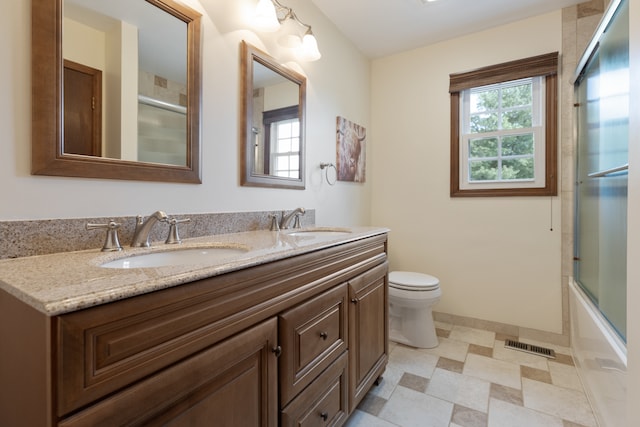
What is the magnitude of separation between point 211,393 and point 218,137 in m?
1.08

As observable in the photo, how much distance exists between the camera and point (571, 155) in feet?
6.97

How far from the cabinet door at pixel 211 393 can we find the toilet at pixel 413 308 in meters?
1.40

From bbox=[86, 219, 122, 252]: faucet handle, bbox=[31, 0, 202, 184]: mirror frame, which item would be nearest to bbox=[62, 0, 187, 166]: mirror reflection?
bbox=[31, 0, 202, 184]: mirror frame

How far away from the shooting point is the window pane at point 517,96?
2.30m

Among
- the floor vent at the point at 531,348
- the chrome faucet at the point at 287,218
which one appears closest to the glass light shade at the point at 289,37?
the chrome faucet at the point at 287,218

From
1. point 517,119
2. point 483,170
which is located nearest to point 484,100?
point 517,119

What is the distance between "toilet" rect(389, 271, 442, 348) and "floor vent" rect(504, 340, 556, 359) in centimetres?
52

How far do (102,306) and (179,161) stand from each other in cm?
85

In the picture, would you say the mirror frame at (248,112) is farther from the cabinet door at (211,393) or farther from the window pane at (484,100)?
the window pane at (484,100)

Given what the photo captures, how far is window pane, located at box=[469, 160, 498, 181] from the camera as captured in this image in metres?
2.43

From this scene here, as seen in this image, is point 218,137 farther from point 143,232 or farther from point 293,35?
point 293,35

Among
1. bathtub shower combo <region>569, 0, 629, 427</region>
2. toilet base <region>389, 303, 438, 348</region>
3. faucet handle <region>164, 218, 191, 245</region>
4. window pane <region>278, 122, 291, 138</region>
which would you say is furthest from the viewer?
toilet base <region>389, 303, 438, 348</region>

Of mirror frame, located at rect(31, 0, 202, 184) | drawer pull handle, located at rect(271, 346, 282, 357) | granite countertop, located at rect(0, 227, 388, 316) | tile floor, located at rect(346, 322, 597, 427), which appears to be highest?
mirror frame, located at rect(31, 0, 202, 184)

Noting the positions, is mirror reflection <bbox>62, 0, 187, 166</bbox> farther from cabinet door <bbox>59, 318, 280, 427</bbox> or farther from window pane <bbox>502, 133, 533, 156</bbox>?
window pane <bbox>502, 133, 533, 156</bbox>
